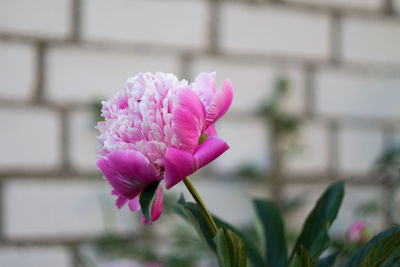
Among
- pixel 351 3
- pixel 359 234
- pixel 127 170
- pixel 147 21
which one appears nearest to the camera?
A: pixel 127 170

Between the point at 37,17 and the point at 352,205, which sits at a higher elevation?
the point at 37,17

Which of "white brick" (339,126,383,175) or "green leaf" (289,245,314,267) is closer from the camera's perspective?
"green leaf" (289,245,314,267)

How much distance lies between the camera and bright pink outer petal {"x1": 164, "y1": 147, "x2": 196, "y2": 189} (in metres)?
0.29

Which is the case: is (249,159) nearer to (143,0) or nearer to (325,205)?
(143,0)

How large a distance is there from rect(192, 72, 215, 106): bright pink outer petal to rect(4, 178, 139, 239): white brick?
Result: 1.03 meters

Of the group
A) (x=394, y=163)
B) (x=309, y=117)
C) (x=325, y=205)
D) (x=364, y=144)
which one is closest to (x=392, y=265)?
(x=325, y=205)

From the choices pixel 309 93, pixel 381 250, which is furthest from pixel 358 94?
pixel 381 250

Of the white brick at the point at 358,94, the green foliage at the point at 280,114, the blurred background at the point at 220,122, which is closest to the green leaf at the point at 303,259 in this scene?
the blurred background at the point at 220,122

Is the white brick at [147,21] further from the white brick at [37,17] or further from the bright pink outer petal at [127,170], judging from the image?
the bright pink outer petal at [127,170]

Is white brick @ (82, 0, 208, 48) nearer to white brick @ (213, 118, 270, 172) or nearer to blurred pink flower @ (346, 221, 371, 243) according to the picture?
white brick @ (213, 118, 270, 172)

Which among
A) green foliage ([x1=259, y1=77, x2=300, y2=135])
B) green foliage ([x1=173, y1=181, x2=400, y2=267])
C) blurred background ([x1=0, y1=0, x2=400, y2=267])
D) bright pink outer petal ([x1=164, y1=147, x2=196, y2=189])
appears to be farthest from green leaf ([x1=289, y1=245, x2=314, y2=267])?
green foliage ([x1=259, y1=77, x2=300, y2=135])

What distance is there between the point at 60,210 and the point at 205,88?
106 cm

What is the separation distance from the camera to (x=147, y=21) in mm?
1344

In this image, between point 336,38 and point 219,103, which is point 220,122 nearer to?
point 336,38
